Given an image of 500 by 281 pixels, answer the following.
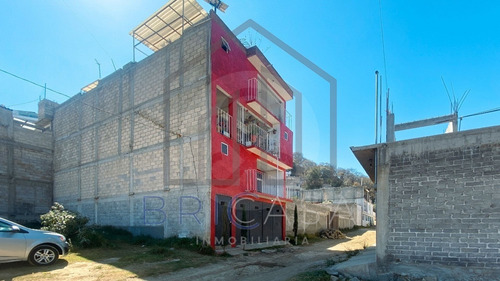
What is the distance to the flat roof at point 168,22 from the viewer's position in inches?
570

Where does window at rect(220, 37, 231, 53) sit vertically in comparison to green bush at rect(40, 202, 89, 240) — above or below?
above

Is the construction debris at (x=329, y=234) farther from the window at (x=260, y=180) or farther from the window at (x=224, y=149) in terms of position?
the window at (x=224, y=149)

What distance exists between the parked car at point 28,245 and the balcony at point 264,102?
33.3 ft

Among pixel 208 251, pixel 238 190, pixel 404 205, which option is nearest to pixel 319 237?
pixel 238 190

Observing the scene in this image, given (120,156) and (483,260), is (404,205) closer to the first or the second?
(483,260)

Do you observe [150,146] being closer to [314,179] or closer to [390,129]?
[390,129]

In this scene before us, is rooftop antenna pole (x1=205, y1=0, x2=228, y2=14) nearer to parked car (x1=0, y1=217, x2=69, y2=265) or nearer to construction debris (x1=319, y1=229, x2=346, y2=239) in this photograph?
parked car (x1=0, y1=217, x2=69, y2=265)

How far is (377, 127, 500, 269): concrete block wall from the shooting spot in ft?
18.1

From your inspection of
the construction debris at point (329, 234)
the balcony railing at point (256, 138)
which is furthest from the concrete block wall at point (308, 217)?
the balcony railing at point (256, 138)

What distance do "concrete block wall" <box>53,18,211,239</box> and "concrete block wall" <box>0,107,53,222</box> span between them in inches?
74.2

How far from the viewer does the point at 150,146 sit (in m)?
14.1

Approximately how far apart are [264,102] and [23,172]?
15.3 meters

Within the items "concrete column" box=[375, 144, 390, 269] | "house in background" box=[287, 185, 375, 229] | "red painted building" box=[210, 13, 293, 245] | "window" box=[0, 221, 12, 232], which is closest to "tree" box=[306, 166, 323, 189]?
"house in background" box=[287, 185, 375, 229]

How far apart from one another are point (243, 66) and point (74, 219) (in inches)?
411
